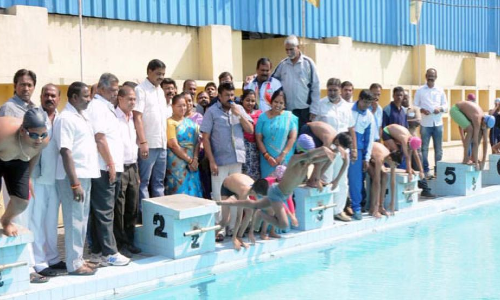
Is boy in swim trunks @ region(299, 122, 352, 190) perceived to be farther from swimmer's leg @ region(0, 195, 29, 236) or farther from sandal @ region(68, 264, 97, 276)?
swimmer's leg @ region(0, 195, 29, 236)

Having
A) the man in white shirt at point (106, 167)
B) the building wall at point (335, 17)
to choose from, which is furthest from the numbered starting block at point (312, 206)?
the building wall at point (335, 17)

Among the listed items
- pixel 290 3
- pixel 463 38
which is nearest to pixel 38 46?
pixel 290 3

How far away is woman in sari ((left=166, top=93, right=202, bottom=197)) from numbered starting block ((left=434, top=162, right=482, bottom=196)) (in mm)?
4996

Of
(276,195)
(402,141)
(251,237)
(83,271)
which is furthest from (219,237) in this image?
(402,141)

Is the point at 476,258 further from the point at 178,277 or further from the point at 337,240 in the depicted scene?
the point at 178,277

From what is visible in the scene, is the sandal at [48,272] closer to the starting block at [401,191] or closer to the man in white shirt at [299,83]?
the man in white shirt at [299,83]

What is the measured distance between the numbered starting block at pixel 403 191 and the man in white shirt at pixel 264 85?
215 centimetres

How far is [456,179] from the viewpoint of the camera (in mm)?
11148

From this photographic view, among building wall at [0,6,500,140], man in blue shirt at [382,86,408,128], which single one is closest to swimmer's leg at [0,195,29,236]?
building wall at [0,6,500,140]

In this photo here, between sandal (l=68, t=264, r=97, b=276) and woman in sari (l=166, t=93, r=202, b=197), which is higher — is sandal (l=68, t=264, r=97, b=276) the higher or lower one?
the lower one

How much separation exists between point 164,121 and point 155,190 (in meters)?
0.75

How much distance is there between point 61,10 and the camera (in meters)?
9.52

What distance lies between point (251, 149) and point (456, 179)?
4.49 metres

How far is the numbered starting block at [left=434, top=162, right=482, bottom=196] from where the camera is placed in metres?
11.1
